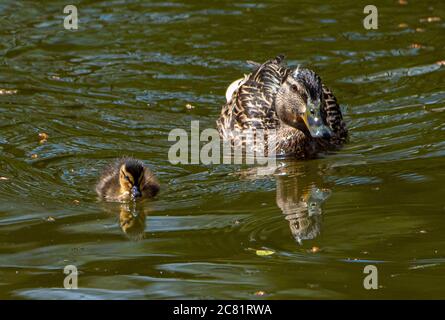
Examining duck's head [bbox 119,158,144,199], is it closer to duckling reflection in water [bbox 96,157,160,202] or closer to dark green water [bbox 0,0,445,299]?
duckling reflection in water [bbox 96,157,160,202]

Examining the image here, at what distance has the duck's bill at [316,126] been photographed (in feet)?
26.1

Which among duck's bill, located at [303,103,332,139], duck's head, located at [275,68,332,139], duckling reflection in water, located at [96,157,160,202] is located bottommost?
duckling reflection in water, located at [96,157,160,202]

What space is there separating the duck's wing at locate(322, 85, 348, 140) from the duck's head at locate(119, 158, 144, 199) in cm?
180

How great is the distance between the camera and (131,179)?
23.4 feet

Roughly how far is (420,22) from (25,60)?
3871mm

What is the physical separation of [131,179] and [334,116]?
205 cm

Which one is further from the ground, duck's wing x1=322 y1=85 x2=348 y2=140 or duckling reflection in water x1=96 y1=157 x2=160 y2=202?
duck's wing x1=322 y1=85 x2=348 y2=140

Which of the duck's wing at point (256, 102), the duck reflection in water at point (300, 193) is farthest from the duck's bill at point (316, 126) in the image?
the duck's wing at point (256, 102)

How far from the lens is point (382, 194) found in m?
7.00

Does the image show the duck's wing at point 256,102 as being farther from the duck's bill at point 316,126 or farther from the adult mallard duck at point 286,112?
the duck's bill at point 316,126

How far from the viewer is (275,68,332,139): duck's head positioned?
804 centimetres

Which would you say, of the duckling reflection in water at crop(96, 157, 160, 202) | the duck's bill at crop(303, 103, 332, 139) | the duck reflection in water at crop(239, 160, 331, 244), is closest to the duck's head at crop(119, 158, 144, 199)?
the duckling reflection in water at crop(96, 157, 160, 202)

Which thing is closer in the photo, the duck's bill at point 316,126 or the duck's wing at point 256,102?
the duck's bill at point 316,126

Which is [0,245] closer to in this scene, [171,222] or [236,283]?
[171,222]
